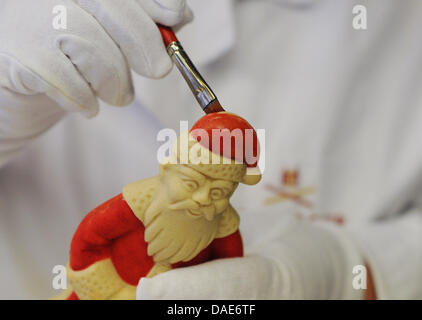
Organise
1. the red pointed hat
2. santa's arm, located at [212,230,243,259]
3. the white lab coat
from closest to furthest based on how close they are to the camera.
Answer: the red pointed hat
santa's arm, located at [212,230,243,259]
the white lab coat

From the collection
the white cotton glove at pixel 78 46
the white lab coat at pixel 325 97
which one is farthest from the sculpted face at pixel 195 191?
the white lab coat at pixel 325 97

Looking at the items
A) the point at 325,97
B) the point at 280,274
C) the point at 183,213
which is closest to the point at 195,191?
the point at 183,213

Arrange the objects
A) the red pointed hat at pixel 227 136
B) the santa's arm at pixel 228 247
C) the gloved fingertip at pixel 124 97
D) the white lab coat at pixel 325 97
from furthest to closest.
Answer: the white lab coat at pixel 325 97
the gloved fingertip at pixel 124 97
the santa's arm at pixel 228 247
the red pointed hat at pixel 227 136

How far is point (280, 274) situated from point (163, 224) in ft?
0.65

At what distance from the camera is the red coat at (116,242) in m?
0.50

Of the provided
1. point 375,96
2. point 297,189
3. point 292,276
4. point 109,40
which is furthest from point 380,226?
point 109,40

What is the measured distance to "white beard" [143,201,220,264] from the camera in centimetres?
50

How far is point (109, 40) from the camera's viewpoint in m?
0.60

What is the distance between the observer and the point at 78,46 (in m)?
0.59

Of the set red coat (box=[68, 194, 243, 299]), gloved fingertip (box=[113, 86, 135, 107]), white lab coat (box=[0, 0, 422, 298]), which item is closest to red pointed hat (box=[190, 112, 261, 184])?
red coat (box=[68, 194, 243, 299])

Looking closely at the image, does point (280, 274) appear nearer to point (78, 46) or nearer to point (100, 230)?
point (100, 230)

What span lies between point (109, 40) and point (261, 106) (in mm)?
594

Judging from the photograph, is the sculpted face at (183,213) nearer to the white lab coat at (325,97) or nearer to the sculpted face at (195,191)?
the sculpted face at (195,191)

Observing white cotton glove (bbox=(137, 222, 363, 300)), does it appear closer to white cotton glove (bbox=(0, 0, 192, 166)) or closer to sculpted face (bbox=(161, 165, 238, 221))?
sculpted face (bbox=(161, 165, 238, 221))
